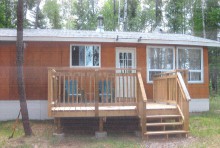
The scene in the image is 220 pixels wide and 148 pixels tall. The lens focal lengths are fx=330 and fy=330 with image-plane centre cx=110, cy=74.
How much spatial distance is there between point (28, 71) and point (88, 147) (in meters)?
4.45

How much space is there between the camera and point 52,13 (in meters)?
32.9

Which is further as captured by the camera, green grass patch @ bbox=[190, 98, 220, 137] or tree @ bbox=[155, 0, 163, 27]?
tree @ bbox=[155, 0, 163, 27]

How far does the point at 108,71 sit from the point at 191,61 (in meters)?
4.70

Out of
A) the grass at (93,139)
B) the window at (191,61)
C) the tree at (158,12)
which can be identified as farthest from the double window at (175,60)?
the tree at (158,12)

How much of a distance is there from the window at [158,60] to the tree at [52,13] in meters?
22.3

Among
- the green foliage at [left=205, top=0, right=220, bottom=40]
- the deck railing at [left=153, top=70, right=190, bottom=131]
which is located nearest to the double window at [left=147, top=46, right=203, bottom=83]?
the deck railing at [left=153, top=70, right=190, bottom=131]

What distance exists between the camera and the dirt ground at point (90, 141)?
7461mm

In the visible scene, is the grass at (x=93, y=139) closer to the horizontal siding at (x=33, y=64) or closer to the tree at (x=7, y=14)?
the horizontal siding at (x=33, y=64)

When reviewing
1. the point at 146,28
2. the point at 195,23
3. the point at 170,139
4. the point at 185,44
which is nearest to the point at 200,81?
the point at 185,44

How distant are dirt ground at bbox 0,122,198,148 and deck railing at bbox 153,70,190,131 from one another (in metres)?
0.70

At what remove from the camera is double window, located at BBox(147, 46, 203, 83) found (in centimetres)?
1166

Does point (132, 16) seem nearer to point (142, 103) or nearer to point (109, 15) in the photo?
point (109, 15)

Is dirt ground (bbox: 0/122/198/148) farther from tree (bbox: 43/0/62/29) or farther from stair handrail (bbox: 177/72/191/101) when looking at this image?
tree (bbox: 43/0/62/29)

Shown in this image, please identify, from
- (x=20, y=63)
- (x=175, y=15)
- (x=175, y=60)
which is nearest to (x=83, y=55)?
(x=20, y=63)
